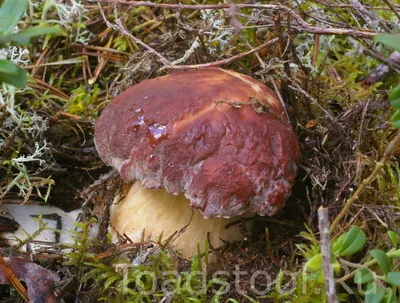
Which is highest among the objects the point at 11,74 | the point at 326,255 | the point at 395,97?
the point at 11,74

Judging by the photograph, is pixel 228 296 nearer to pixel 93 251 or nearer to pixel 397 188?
pixel 93 251

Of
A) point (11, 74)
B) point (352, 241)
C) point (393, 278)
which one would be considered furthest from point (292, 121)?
point (11, 74)

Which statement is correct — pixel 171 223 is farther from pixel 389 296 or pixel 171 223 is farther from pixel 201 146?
pixel 389 296

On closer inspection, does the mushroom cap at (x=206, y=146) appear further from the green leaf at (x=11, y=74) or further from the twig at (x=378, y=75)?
the twig at (x=378, y=75)

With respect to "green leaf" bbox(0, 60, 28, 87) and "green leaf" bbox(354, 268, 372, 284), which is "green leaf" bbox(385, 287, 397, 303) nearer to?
"green leaf" bbox(354, 268, 372, 284)

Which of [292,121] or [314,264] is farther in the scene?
[292,121]

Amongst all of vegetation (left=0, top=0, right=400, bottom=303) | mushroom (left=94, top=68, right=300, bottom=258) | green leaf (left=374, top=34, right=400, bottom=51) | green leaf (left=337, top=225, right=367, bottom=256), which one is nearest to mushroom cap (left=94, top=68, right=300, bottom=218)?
mushroom (left=94, top=68, right=300, bottom=258)

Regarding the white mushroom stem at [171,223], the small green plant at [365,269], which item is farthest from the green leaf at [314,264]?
the white mushroom stem at [171,223]
